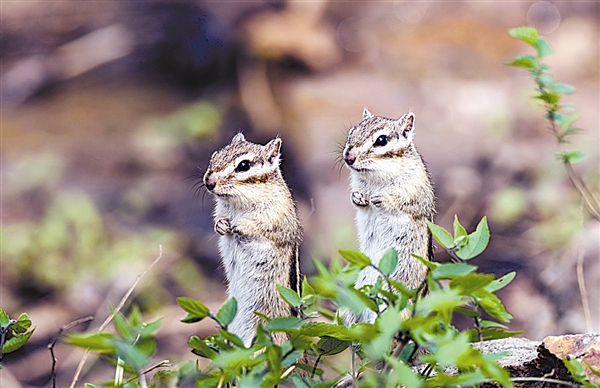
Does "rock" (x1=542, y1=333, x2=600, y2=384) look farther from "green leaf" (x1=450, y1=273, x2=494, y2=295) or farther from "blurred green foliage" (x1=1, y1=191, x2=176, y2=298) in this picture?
"blurred green foliage" (x1=1, y1=191, x2=176, y2=298)

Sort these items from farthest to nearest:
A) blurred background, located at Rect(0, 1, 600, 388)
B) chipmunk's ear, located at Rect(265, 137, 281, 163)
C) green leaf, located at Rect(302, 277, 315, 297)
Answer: blurred background, located at Rect(0, 1, 600, 388)
chipmunk's ear, located at Rect(265, 137, 281, 163)
green leaf, located at Rect(302, 277, 315, 297)

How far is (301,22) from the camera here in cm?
816

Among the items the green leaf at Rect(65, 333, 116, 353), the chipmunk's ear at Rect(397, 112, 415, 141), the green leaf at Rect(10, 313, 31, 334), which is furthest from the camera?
the chipmunk's ear at Rect(397, 112, 415, 141)

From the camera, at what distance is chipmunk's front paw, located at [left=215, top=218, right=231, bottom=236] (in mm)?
3182

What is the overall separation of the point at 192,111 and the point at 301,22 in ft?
5.20

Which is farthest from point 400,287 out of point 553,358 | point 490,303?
point 553,358

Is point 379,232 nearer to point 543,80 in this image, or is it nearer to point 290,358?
point 543,80

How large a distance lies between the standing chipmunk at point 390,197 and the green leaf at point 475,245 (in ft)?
3.76

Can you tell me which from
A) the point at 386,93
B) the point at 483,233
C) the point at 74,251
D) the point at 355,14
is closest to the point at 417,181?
the point at 483,233

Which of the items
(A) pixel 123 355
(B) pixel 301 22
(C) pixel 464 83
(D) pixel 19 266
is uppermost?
(A) pixel 123 355

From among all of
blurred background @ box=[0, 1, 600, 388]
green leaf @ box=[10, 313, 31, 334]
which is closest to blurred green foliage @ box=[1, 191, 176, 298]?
blurred background @ box=[0, 1, 600, 388]

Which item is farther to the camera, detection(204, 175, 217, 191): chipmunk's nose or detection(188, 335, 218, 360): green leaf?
detection(204, 175, 217, 191): chipmunk's nose

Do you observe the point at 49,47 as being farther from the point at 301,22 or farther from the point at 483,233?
the point at 483,233

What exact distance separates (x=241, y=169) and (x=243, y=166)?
0.02 m
